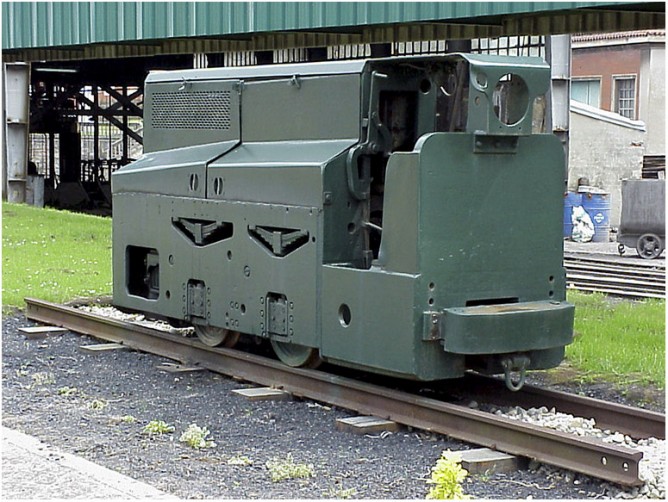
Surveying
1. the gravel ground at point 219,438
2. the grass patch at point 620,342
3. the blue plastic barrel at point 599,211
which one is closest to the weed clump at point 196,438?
the gravel ground at point 219,438

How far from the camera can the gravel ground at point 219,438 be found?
6348 mm

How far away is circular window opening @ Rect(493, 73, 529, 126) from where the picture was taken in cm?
790

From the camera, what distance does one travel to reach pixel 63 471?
6230 mm

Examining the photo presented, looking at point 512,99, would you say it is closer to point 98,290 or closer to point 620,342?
point 620,342

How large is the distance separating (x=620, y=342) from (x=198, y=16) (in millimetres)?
10796

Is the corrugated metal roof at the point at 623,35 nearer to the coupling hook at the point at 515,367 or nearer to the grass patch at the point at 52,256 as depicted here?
the grass patch at the point at 52,256

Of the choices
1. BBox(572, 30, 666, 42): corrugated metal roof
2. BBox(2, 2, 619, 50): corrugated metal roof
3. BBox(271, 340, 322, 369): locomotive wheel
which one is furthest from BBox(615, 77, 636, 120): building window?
BBox(271, 340, 322, 369): locomotive wheel

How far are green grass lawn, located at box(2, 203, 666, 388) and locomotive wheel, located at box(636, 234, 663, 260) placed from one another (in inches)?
266

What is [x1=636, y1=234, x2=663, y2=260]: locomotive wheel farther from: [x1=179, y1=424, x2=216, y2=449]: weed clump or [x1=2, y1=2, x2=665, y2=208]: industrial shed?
[x1=179, y1=424, x2=216, y2=449]: weed clump

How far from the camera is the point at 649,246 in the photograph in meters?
21.3

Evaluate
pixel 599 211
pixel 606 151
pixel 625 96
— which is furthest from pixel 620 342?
pixel 625 96

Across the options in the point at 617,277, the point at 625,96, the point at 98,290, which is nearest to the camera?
the point at 98,290

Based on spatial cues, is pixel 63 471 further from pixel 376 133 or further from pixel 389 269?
pixel 376 133

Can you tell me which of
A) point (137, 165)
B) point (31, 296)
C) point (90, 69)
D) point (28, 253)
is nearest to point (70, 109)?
point (90, 69)
